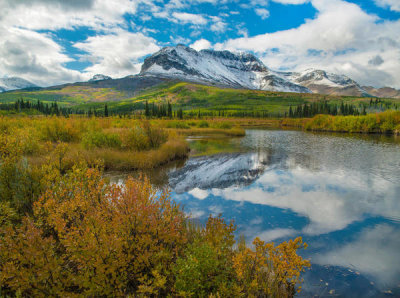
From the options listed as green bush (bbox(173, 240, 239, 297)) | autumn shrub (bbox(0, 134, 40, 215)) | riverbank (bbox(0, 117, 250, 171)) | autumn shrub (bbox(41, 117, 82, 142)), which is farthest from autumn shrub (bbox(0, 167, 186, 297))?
autumn shrub (bbox(41, 117, 82, 142))

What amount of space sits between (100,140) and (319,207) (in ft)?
65.6

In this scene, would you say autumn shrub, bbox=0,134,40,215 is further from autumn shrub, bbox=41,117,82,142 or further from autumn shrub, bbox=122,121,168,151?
autumn shrub, bbox=41,117,82,142

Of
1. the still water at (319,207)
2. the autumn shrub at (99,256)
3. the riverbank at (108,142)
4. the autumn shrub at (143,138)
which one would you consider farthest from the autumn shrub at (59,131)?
the autumn shrub at (99,256)

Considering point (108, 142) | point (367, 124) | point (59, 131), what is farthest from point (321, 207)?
point (367, 124)

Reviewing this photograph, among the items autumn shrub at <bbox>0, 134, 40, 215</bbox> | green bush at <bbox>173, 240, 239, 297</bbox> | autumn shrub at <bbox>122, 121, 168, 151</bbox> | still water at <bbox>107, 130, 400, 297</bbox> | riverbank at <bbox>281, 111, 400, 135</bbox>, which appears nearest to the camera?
green bush at <bbox>173, 240, 239, 297</bbox>

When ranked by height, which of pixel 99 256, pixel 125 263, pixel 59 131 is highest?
pixel 59 131

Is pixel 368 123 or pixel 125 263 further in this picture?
pixel 368 123

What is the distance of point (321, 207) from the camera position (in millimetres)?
12836

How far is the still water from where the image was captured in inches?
287

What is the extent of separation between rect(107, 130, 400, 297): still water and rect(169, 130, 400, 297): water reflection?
22 mm

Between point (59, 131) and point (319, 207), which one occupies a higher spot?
point (59, 131)

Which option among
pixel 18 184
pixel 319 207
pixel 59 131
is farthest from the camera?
pixel 59 131

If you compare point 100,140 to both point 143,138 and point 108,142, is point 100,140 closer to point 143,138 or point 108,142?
point 108,142

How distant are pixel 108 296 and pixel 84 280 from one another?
0.62m
